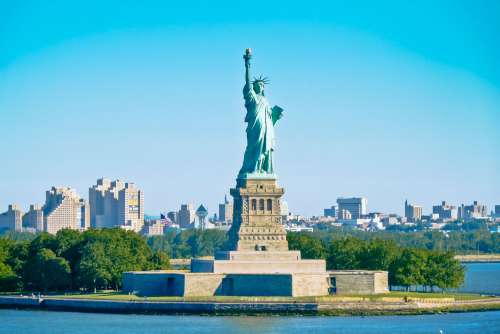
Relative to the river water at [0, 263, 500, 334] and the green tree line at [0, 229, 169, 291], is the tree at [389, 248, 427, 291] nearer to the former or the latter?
the river water at [0, 263, 500, 334]

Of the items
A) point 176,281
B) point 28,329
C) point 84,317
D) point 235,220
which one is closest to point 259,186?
point 235,220

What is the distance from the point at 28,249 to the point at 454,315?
30.9 meters

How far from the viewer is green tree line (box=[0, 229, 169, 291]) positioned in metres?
85.1

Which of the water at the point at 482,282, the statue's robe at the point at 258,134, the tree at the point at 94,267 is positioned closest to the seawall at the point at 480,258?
the water at the point at 482,282

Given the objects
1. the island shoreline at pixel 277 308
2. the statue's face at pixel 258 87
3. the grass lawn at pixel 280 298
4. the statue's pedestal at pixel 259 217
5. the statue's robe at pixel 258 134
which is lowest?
the island shoreline at pixel 277 308

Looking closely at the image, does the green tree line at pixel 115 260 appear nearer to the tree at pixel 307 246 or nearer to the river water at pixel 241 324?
the tree at pixel 307 246

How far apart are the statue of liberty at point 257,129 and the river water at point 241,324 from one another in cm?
1326

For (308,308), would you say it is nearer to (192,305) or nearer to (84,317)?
(192,305)

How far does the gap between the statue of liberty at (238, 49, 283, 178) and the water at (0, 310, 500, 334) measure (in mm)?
13299

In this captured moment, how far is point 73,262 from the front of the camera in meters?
87.5

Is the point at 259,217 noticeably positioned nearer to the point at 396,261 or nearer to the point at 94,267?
the point at 396,261

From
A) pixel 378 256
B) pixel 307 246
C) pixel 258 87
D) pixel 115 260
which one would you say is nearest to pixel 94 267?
pixel 115 260

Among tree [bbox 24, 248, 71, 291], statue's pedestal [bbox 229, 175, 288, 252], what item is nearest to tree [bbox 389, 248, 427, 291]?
statue's pedestal [bbox 229, 175, 288, 252]

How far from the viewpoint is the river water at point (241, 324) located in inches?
2581
